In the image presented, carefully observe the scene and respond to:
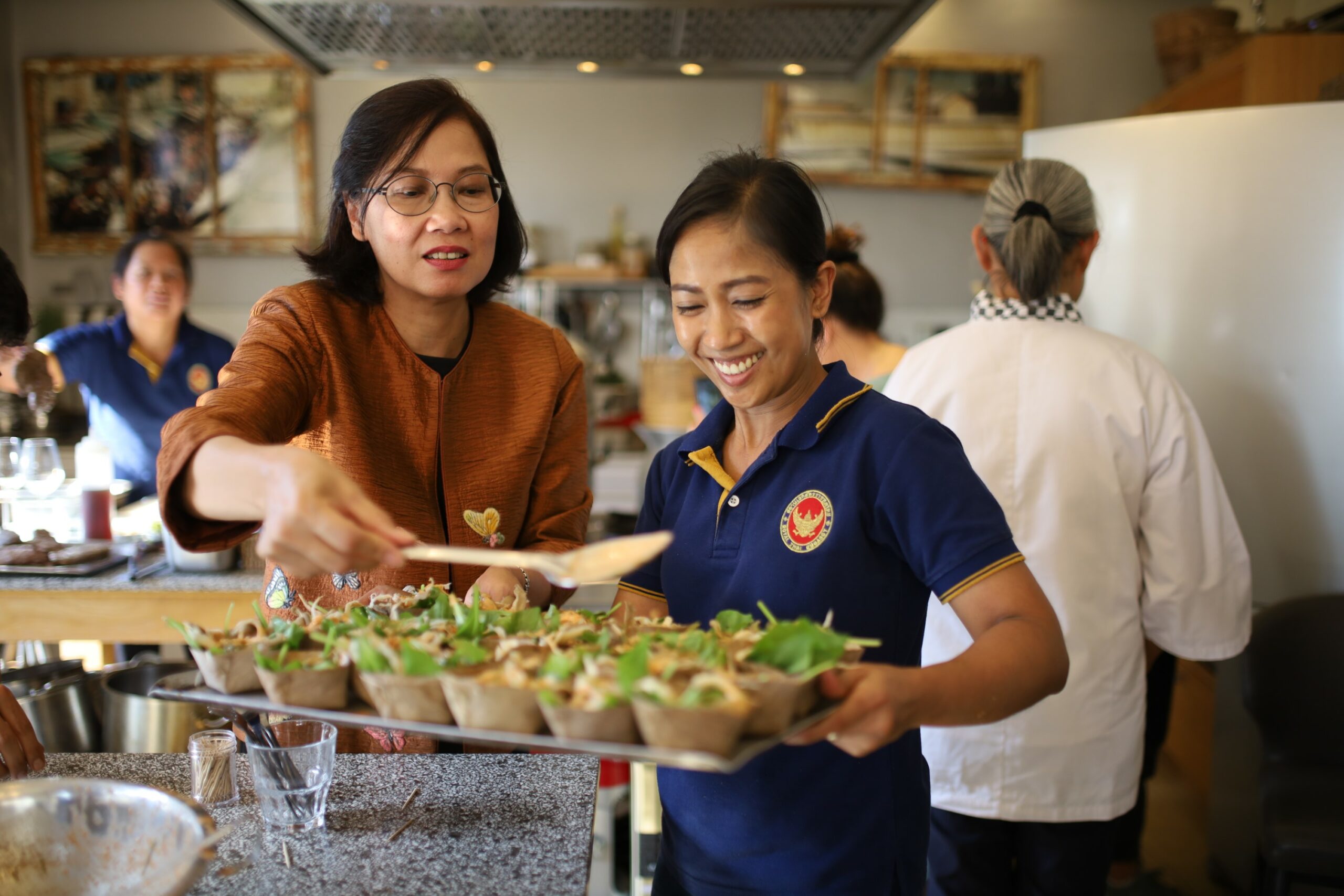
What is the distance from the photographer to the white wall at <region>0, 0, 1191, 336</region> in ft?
18.1

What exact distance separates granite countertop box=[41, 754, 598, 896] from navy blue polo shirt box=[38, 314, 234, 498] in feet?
8.83

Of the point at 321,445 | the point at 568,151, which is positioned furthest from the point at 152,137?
the point at 321,445

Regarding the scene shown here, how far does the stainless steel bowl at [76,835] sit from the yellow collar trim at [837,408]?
2.58ft

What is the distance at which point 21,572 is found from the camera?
274 cm

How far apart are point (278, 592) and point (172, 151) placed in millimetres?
4801

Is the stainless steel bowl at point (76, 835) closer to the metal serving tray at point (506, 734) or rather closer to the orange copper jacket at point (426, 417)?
the metal serving tray at point (506, 734)

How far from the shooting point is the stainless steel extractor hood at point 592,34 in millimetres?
2371

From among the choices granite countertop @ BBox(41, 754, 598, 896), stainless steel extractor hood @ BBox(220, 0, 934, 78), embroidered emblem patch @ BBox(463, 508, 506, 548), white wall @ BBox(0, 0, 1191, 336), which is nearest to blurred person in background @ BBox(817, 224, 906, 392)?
stainless steel extractor hood @ BBox(220, 0, 934, 78)

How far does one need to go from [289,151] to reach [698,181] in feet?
16.0

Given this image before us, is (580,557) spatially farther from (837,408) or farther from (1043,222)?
(1043,222)

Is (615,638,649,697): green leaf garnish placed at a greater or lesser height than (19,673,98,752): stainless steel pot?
greater

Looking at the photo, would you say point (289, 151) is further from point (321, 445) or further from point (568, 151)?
point (321, 445)

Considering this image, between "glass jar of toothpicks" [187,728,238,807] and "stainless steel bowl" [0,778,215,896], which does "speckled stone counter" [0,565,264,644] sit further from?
"stainless steel bowl" [0,778,215,896]

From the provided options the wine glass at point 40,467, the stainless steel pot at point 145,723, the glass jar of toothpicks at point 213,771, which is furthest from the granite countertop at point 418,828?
the wine glass at point 40,467
